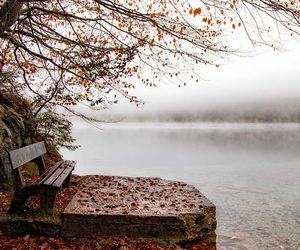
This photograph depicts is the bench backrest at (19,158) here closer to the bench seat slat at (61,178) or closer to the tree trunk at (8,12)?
the bench seat slat at (61,178)

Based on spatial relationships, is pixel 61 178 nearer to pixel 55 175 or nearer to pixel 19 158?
pixel 55 175

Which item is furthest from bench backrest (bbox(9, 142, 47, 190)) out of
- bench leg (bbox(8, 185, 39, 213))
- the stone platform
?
the stone platform

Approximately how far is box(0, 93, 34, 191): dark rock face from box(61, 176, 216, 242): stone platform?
1964 millimetres

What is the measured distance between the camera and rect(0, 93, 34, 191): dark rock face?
8266 millimetres

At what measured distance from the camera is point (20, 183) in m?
6.12

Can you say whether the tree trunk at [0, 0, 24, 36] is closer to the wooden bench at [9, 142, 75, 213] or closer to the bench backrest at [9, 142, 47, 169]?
the bench backrest at [9, 142, 47, 169]

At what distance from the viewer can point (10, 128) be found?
9.37 metres

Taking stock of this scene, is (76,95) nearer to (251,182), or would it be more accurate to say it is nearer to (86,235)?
(86,235)

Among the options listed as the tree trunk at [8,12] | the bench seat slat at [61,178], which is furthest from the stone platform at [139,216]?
the tree trunk at [8,12]

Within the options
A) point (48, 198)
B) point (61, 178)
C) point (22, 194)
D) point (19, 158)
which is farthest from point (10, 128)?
point (48, 198)

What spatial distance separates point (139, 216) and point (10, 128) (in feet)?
16.5

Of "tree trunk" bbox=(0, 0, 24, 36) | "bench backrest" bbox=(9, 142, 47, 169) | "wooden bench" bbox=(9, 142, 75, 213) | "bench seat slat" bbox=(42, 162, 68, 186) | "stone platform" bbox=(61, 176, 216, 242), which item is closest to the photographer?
"bench backrest" bbox=(9, 142, 47, 169)

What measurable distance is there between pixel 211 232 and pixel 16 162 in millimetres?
4145

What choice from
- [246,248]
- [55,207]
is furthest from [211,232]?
[55,207]
